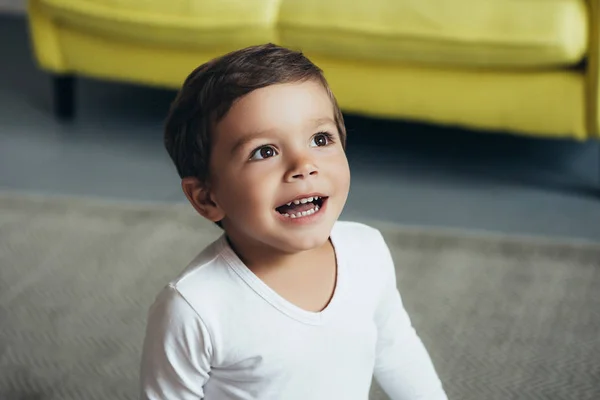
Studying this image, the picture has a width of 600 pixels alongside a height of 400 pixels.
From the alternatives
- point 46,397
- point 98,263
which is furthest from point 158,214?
point 46,397

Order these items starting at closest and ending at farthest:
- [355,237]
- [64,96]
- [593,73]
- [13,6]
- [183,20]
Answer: [355,237] < [593,73] < [183,20] < [64,96] < [13,6]

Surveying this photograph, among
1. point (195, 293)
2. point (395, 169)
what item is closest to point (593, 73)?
point (395, 169)

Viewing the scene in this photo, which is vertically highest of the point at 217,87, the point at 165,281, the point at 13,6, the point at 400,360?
the point at 217,87

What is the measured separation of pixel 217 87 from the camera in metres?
0.82

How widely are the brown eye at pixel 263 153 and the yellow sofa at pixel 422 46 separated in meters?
1.03

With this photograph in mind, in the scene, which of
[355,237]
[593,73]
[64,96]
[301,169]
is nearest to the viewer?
[301,169]

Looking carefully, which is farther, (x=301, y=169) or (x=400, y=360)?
(x=400, y=360)

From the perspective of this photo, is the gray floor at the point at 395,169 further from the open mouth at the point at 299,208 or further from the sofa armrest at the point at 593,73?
the open mouth at the point at 299,208

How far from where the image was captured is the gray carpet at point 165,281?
4.28ft

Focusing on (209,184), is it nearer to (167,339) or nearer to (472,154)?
(167,339)

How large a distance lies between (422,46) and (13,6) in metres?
2.19

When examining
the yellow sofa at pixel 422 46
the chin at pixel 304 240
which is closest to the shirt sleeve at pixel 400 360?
the chin at pixel 304 240

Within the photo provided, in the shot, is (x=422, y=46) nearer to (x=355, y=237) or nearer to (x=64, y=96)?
(x=355, y=237)

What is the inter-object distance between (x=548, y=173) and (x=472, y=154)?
0.64ft
